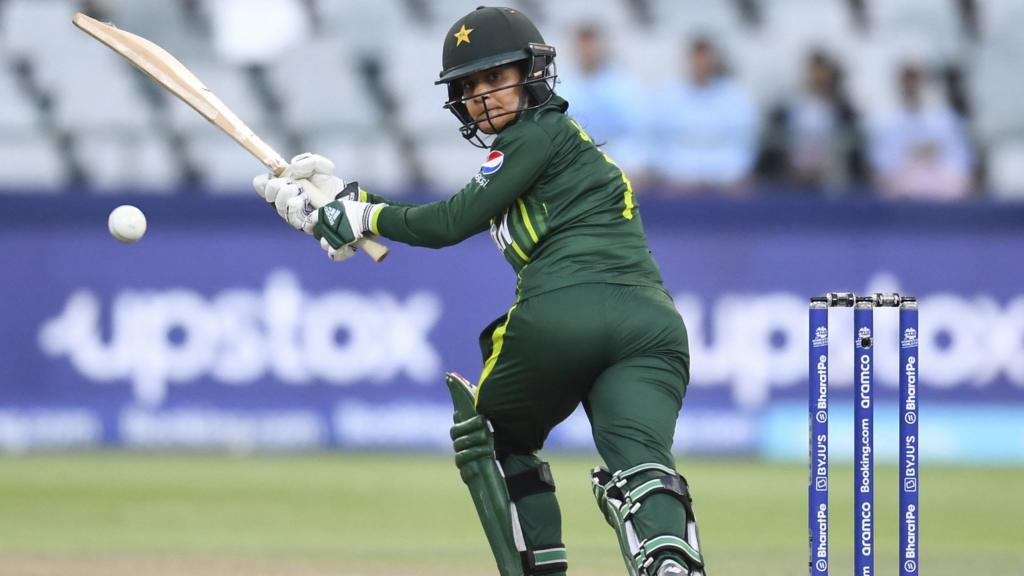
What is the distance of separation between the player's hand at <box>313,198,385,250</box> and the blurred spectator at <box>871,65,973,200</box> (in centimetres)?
730

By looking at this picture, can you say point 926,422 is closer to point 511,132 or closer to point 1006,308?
point 1006,308

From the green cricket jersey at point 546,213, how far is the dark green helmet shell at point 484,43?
0.57ft

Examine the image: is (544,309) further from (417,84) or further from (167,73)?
(417,84)

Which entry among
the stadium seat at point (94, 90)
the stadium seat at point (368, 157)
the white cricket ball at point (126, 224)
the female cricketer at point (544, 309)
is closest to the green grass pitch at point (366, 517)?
the white cricket ball at point (126, 224)

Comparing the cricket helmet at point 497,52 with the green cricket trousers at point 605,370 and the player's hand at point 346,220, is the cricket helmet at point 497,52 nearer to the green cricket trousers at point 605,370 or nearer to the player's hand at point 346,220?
the player's hand at point 346,220

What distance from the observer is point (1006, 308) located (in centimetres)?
1080

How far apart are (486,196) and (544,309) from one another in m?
0.33

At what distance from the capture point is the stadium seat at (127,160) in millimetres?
11508

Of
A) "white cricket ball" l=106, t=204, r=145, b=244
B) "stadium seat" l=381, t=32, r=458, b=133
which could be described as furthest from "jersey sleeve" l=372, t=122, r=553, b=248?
"stadium seat" l=381, t=32, r=458, b=133

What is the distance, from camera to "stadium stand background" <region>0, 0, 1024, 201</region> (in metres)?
11.6

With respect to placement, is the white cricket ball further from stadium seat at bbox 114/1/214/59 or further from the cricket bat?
stadium seat at bbox 114/1/214/59

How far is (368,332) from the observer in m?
10.8

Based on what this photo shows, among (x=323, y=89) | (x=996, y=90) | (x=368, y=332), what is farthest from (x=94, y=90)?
(x=996, y=90)

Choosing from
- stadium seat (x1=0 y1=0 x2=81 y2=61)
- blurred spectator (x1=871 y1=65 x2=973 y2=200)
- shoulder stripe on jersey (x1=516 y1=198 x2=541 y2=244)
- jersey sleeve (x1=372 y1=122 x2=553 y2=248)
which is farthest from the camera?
stadium seat (x1=0 y1=0 x2=81 y2=61)
